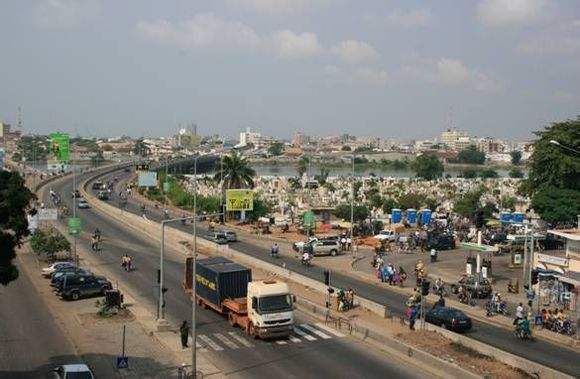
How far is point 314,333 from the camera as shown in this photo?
30422 mm

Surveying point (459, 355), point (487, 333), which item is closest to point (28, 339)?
point (459, 355)

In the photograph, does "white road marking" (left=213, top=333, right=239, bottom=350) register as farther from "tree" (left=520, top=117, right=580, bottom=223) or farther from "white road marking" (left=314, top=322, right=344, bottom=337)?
"tree" (left=520, top=117, right=580, bottom=223)

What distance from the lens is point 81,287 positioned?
38.2 metres

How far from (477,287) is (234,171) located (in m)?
48.8

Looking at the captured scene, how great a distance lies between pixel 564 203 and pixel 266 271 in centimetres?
2851

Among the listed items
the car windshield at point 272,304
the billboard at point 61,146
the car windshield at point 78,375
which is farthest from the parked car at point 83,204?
the car windshield at point 78,375

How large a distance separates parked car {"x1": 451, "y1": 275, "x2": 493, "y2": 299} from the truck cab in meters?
14.1

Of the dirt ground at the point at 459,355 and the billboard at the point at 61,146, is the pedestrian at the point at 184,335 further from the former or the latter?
the billboard at the point at 61,146

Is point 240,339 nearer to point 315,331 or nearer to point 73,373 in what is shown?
point 315,331

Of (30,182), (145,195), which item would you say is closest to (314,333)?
(145,195)

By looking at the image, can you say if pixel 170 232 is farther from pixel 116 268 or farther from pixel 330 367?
pixel 330 367

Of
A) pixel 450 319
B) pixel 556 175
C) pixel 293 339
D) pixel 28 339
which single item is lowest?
pixel 28 339

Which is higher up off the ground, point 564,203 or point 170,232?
point 564,203

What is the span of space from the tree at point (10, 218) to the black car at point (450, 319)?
18.3 m
